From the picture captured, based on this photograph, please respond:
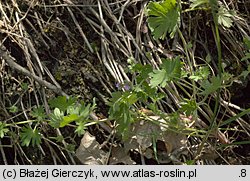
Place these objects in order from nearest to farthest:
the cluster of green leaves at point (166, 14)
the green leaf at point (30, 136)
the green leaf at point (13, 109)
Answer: the cluster of green leaves at point (166, 14) < the green leaf at point (30, 136) < the green leaf at point (13, 109)

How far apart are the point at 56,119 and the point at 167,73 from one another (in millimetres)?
428

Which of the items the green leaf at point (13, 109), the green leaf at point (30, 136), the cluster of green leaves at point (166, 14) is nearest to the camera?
the cluster of green leaves at point (166, 14)

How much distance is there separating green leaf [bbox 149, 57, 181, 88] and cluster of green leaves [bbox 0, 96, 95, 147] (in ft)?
0.82

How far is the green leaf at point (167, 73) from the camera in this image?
→ 1771mm

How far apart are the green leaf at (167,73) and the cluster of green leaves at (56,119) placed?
0.82ft

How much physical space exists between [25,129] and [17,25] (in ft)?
1.71

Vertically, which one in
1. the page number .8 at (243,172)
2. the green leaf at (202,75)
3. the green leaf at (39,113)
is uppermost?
the green leaf at (202,75)

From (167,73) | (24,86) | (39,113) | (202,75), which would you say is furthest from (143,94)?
(24,86)

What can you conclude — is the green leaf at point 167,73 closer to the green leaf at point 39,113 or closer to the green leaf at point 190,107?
the green leaf at point 190,107

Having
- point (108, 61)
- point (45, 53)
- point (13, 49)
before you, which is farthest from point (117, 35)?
point (13, 49)

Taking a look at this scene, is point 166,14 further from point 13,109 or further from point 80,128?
point 13,109

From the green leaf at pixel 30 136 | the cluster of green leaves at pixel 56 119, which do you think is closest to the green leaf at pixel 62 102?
the cluster of green leaves at pixel 56 119

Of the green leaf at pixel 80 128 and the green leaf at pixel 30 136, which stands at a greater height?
the green leaf at pixel 80 128

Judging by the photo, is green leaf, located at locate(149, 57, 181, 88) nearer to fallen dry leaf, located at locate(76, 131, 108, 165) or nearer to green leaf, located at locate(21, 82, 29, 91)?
fallen dry leaf, located at locate(76, 131, 108, 165)
